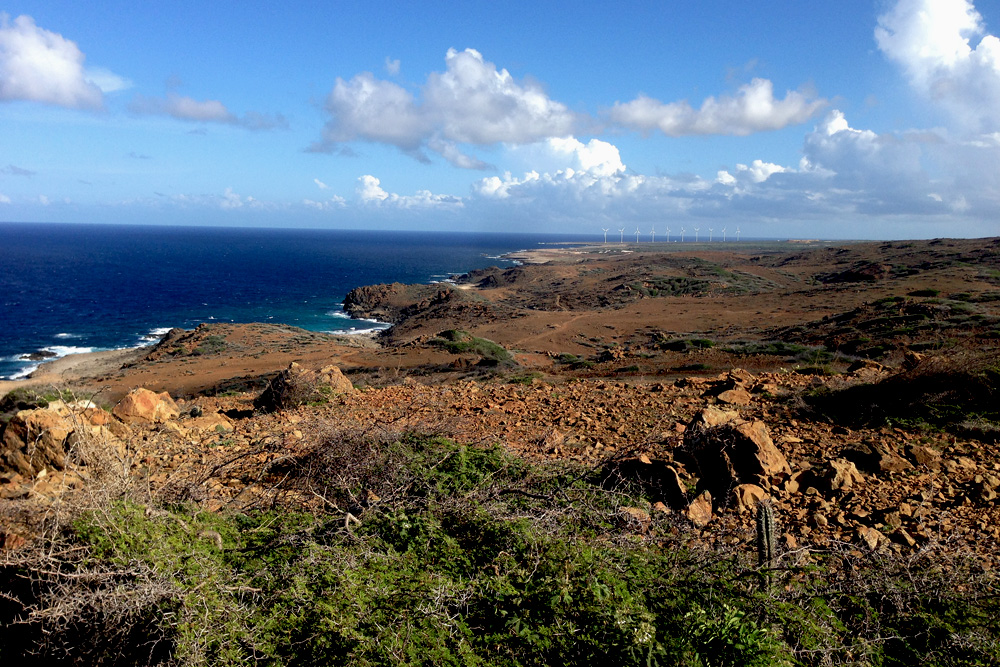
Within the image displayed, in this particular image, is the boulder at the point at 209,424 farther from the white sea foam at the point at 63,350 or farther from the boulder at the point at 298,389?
the white sea foam at the point at 63,350

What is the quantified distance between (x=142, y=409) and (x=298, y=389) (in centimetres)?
237

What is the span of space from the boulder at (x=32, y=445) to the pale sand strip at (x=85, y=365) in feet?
83.8

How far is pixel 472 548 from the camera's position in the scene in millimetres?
4277

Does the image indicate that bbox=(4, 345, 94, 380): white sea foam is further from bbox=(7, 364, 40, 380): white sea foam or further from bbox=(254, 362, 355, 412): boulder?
bbox=(254, 362, 355, 412): boulder

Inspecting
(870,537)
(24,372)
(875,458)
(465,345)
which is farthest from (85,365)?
(870,537)

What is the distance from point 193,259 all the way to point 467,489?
11887 centimetres

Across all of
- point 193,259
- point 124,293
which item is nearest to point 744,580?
point 124,293

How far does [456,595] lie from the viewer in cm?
364

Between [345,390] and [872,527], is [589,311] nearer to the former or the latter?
[345,390]

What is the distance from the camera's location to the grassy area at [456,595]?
3.23m

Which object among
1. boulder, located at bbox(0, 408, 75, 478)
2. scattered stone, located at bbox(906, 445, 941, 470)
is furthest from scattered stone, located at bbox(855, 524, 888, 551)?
boulder, located at bbox(0, 408, 75, 478)

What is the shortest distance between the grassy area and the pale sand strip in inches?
1156

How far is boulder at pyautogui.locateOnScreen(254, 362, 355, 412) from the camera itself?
9672mm

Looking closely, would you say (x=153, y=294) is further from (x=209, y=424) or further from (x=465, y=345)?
(x=209, y=424)
